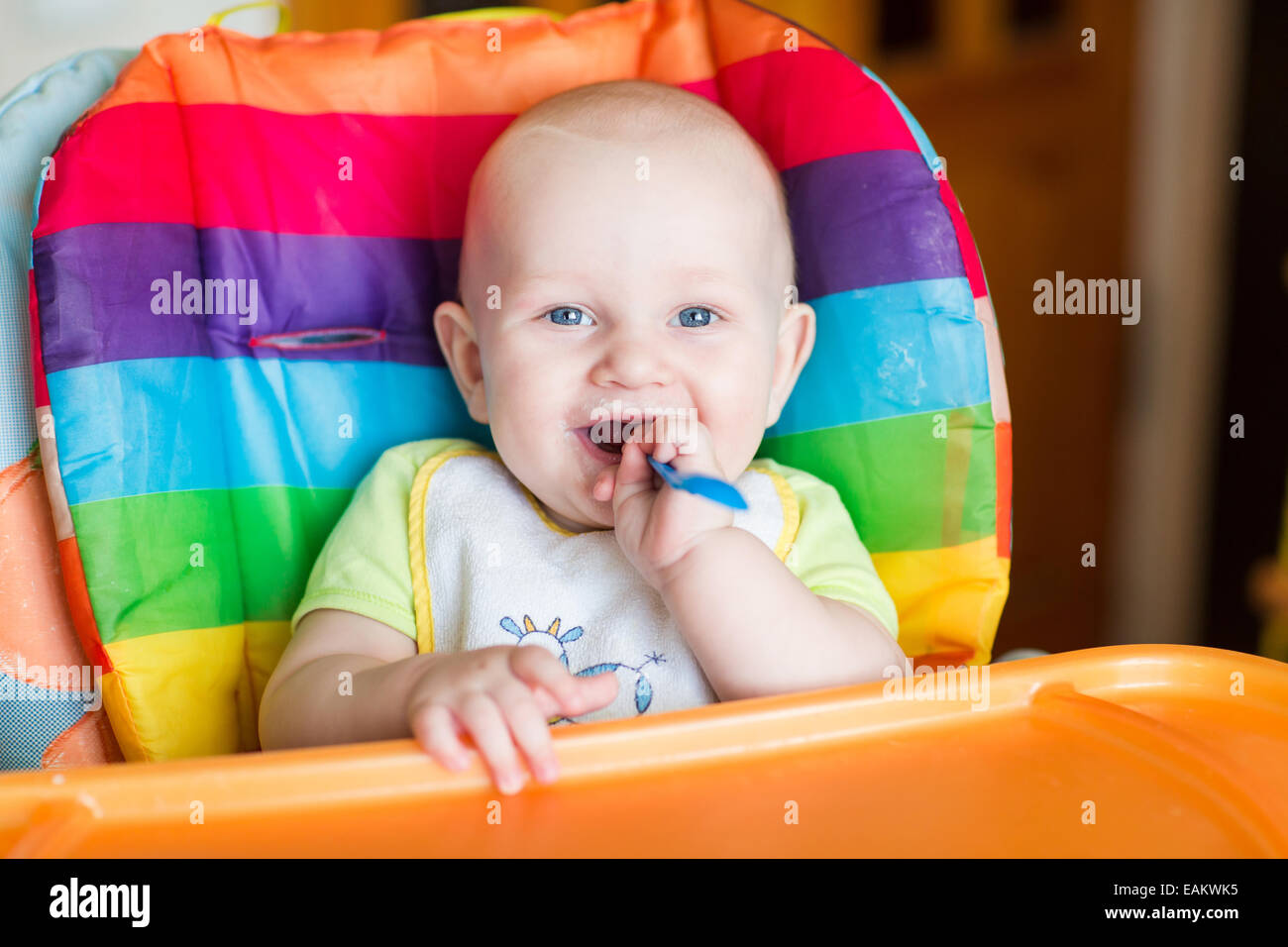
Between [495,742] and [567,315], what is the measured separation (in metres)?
0.36

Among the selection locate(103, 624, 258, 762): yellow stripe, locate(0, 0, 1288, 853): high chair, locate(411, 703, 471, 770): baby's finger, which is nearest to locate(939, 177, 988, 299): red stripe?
locate(0, 0, 1288, 853): high chair

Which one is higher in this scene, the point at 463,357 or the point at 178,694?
the point at 463,357

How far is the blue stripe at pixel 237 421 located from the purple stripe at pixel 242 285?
0.05 ft

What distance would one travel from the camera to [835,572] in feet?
2.66

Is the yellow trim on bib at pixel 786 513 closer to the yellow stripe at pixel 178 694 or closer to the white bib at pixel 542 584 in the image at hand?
the white bib at pixel 542 584

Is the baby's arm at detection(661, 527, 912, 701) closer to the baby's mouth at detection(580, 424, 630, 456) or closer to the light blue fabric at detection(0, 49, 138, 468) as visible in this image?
the baby's mouth at detection(580, 424, 630, 456)

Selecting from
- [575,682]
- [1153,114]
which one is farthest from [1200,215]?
[575,682]

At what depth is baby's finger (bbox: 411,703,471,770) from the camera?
0.56 metres

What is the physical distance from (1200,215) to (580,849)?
2.03 meters

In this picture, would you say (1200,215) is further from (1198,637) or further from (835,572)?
(835,572)

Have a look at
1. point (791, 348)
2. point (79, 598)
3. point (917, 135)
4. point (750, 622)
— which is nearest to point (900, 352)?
point (791, 348)

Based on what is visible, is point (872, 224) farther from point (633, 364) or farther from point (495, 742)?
point (495, 742)

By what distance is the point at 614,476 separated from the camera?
76cm

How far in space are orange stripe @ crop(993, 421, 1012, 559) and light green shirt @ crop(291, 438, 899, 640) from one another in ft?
0.33
